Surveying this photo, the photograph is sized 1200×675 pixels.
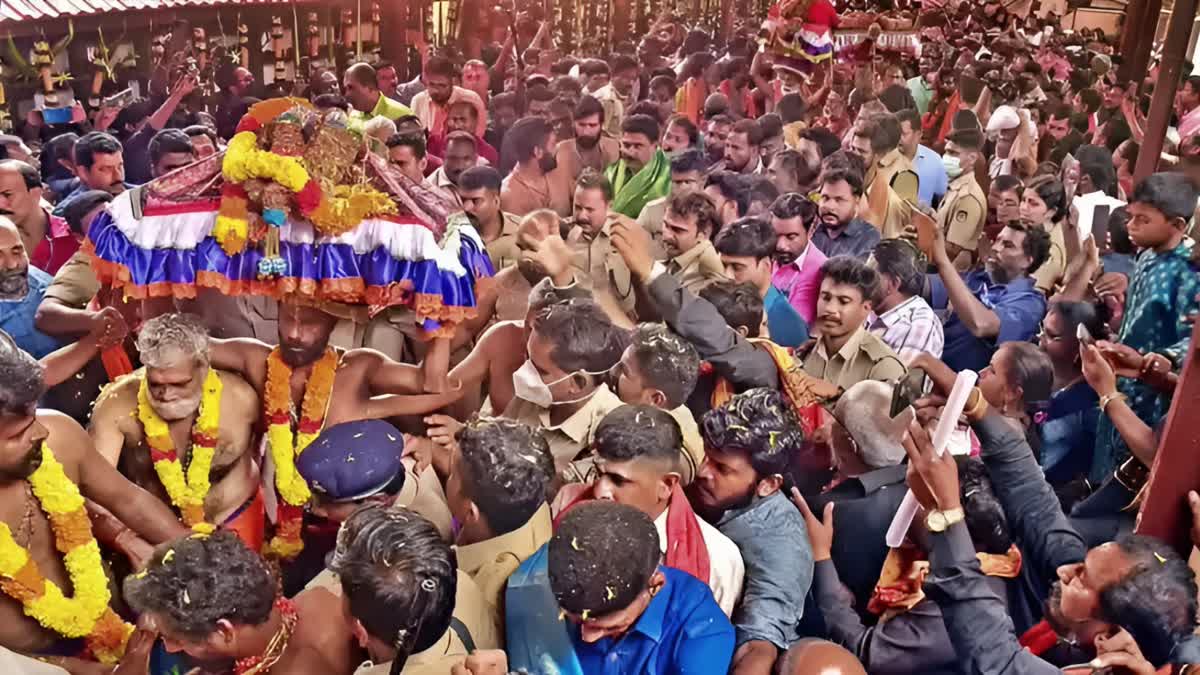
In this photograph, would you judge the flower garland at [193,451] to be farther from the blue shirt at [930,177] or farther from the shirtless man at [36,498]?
the blue shirt at [930,177]

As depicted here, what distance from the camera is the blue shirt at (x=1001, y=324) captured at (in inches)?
170

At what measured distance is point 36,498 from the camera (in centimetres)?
256

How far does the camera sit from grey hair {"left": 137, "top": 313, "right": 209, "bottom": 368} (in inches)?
110

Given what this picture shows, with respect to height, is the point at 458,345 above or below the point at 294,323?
below

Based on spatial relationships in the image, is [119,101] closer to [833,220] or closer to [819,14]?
[833,220]

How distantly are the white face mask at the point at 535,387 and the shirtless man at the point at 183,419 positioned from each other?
2.62 ft

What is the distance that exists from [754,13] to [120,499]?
61.7ft

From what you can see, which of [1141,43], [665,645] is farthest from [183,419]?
[1141,43]

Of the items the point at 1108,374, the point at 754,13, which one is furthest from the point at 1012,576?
the point at 754,13

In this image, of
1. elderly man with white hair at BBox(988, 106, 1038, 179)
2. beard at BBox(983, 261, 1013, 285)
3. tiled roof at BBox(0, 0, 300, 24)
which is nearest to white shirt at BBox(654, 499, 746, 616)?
beard at BBox(983, 261, 1013, 285)

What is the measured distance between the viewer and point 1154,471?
2588 millimetres

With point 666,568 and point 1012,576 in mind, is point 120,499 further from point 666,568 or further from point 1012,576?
point 1012,576

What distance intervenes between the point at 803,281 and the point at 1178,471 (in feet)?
7.00

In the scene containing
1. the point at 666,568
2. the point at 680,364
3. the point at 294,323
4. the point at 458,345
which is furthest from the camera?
→ the point at 458,345
